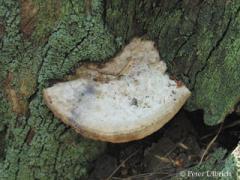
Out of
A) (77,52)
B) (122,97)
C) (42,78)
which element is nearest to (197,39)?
(122,97)

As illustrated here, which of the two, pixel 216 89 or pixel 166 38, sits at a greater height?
pixel 166 38

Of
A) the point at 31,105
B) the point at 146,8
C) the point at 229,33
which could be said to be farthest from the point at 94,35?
the point at 229,33

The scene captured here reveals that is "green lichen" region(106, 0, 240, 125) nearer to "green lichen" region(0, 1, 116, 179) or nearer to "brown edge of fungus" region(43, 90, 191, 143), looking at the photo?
"green lichen" region(0, 1, 116, 179)

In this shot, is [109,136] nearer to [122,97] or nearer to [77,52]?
[122,97]

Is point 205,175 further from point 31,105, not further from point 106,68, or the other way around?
point 31,105

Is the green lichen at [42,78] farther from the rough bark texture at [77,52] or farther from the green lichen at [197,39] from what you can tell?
the green lichen at [197,39]

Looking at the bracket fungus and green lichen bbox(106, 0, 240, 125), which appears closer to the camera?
the bracket fungus

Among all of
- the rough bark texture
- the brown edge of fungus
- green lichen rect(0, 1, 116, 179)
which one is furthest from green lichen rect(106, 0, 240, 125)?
the brown edge of fungus

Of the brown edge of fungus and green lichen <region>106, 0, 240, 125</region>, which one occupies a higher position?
green lichen <region>106, 0, 240, 125</region>
